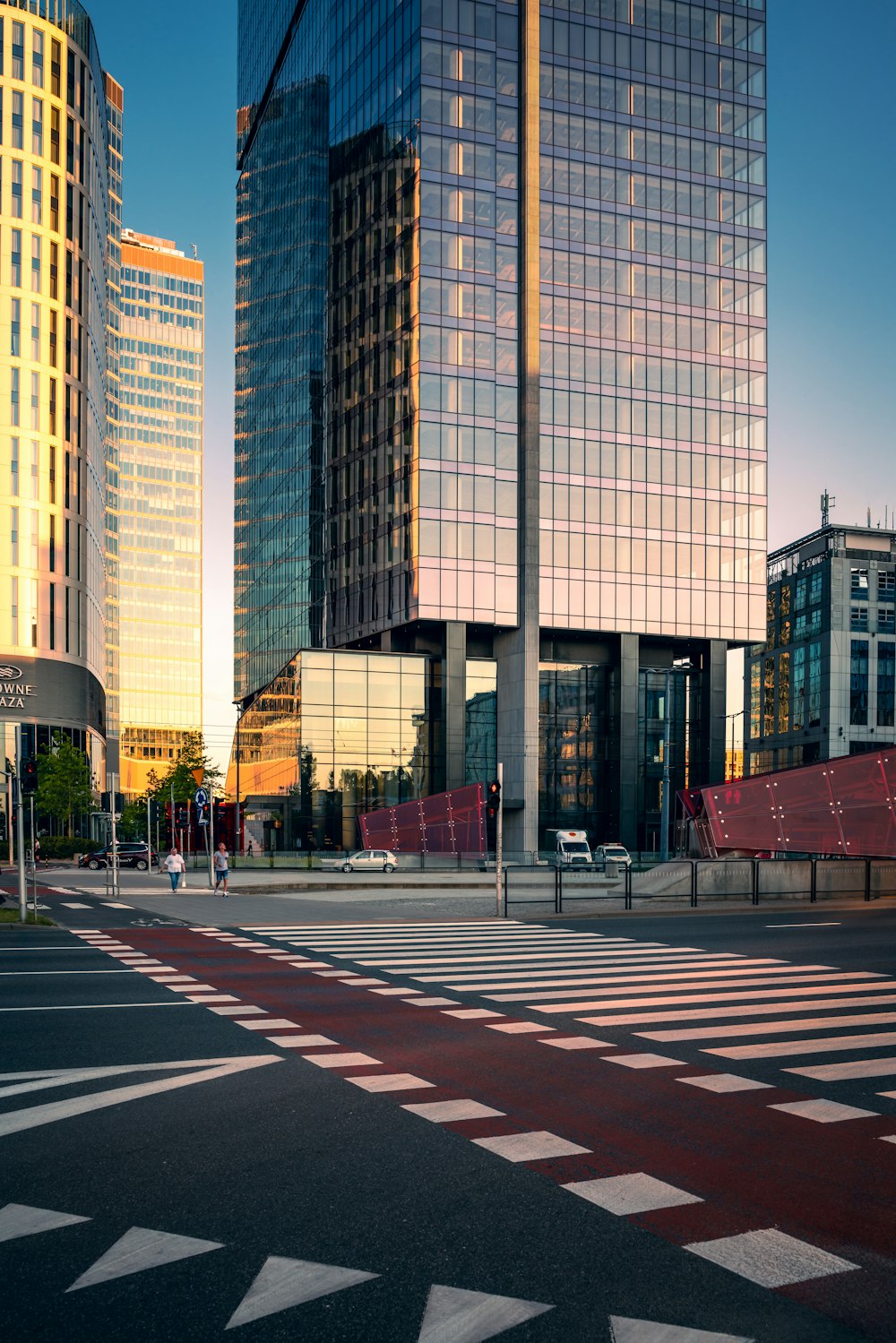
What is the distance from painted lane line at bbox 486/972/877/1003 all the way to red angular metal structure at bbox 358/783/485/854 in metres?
49.3

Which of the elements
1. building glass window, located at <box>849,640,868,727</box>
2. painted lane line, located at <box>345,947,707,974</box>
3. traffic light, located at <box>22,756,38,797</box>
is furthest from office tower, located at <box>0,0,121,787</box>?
building glass window, located at <box>849,640,868,727</box>

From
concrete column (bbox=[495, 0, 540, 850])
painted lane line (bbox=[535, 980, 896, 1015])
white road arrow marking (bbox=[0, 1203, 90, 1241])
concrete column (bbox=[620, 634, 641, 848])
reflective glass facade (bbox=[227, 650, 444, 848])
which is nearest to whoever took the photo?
white road arrow marking (bbox=[0, 1203, 90, 1241])

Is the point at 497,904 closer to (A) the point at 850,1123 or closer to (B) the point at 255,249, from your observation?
(A) the point at 850,1123

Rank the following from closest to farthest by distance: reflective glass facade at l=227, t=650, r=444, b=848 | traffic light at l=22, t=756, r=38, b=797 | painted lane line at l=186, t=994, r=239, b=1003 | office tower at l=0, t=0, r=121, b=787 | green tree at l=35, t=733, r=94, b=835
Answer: painted lane line at l=186, t=994, r=239, b=1003
traffic light at l=22, t=756, r=38, b=797
reflective glass facade at l=227, t=650, r=444, b=848
green tree at l=35, t=733, r=94, b=835
office tower at l=0, t=0, r=121, b=787

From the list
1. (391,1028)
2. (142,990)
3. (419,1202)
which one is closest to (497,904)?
(142,990)

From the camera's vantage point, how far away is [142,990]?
16328 mm

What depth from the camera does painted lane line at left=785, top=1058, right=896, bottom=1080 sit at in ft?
35.9

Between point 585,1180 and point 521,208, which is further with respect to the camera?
point 521,208

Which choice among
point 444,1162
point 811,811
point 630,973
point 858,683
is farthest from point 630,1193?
point 858,683

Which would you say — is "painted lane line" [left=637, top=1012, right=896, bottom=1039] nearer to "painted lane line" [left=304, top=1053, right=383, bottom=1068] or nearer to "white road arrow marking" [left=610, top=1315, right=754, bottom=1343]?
"painted lane line" [left=304, top=1053, right=383, bottom=1068]

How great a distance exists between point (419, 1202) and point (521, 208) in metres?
76.4

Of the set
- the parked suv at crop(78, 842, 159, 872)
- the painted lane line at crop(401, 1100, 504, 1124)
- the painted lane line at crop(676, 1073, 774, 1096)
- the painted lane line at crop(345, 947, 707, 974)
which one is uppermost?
the painted lane line at crop(401, 1100, 504, 1124)

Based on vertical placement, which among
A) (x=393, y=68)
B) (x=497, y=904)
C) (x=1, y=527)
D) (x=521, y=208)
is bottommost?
(x=497, y=904)

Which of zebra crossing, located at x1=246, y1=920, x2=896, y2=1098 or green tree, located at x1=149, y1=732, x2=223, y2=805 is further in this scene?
green tree, located at x1=149, y1=732, x2=223, y2=805
